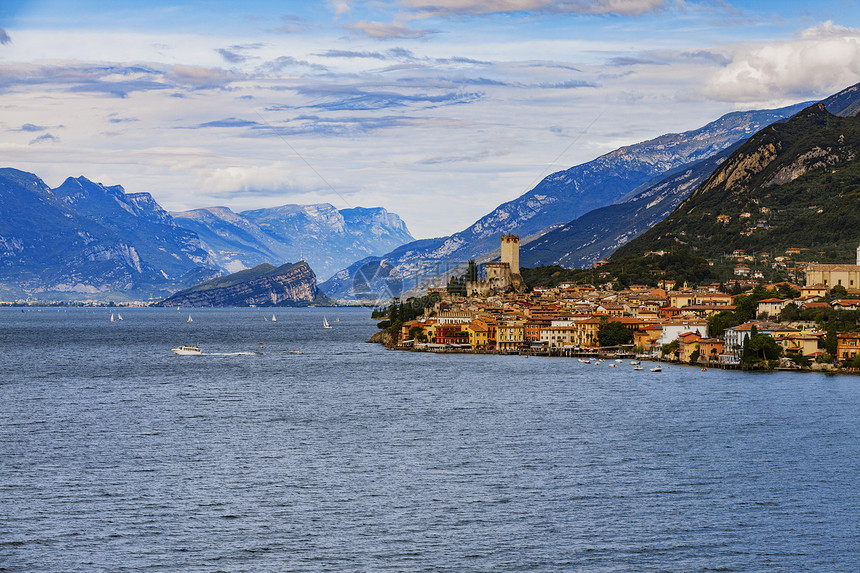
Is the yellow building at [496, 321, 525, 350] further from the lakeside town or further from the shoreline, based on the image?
the shoreline

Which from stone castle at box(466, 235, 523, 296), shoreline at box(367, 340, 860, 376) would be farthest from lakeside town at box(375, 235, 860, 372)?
stone castle at box(466, 235, 523, 296)

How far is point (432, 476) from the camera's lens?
43594mm

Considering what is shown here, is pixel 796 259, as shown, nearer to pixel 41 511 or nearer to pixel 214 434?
pixel 214 434

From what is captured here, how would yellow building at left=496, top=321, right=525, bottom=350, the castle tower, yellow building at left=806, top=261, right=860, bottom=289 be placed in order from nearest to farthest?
yellow building at left=496, top=321, right=525, bottom=350 < yellow building at left=806, top=261, right=860, bottom=289 < the castle tower

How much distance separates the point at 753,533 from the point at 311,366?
69.2 m

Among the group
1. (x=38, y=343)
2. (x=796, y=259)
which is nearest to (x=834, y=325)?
(x=796, y=259)

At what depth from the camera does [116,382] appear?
8406 centimetres

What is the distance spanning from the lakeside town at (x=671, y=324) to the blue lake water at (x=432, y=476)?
12357mm

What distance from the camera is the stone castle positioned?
182 meters

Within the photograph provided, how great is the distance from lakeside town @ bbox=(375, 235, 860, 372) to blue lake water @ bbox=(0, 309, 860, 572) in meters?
12.4

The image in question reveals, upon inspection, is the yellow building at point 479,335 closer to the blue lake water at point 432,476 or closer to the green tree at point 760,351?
the green tree at point 760,351

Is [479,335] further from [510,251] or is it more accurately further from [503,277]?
[510,251]

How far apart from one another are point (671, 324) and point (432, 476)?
73382 mm

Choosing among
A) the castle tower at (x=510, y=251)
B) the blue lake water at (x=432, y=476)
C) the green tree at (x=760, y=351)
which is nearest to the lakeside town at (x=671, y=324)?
the green tree at (x=760, y=351)
